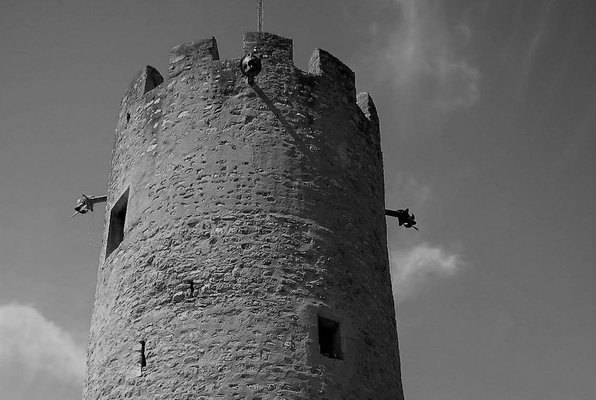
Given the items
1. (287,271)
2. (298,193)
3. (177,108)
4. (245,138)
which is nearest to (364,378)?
(287,271)

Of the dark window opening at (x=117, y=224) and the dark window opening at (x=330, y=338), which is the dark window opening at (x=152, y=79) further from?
the dark window opening at (x=330, y=338)

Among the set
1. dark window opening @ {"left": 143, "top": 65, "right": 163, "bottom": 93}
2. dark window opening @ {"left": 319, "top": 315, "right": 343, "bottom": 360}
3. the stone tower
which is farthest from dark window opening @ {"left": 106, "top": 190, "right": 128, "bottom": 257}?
dark window opening @ {"left": 319, "top": 315, "right": 343, "bottom": 360}

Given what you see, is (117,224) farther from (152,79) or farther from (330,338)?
(330,338)

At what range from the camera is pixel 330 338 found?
9234 millimetres

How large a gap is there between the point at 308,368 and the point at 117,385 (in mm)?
2096

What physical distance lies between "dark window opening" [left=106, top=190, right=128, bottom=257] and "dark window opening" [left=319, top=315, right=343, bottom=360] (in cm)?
316

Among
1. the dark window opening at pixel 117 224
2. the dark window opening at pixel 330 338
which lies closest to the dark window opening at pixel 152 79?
the dark window opening at pixel 117 224

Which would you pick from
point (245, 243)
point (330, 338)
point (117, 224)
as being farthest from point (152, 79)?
point (330, 338)

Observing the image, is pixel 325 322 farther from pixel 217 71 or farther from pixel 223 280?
pixel 217 71

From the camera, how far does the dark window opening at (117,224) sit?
429 inches

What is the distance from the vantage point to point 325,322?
919 cm

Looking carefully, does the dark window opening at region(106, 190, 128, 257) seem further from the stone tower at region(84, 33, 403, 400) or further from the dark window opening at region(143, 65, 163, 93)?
the dark window opening at region(143, 65, 163, 93)

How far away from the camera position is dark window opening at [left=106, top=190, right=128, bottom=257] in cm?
1090

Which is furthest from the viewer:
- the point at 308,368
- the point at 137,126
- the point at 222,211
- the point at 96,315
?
the point at 137,126
